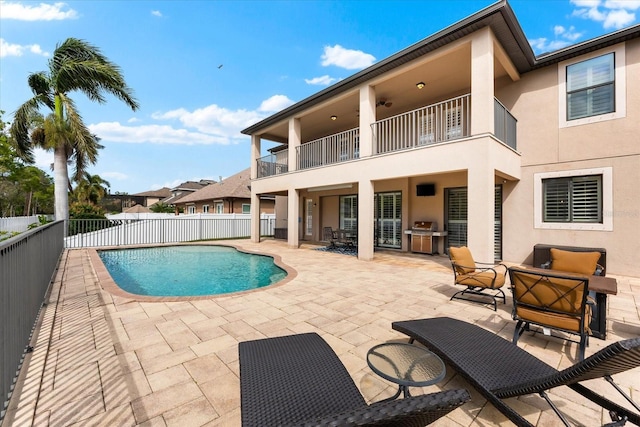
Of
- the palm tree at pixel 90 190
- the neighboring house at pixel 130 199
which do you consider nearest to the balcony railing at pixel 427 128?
the palm tree at pixel 90 190

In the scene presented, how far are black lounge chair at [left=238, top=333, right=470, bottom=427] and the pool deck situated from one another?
17.5 inches

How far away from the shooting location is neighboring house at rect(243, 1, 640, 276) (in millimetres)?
6699

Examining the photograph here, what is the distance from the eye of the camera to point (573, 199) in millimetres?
7590

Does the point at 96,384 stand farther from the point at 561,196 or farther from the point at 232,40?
the point at 232,40

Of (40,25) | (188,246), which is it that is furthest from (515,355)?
(40,25)

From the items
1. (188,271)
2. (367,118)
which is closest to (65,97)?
(188,271)

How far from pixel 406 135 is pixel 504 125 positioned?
3.32 meters

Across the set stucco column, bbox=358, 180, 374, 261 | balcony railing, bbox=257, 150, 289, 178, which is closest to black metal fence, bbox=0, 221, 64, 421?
stucco column, bbox=358, 180, 374, 261

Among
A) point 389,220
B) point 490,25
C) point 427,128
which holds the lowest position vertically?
point 389,220

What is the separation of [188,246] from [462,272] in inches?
511

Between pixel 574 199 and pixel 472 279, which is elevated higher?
pixel 574 199

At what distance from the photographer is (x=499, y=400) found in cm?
189

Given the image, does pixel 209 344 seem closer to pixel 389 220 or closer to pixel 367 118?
pixel 367 118

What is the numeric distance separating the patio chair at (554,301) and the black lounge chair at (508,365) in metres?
0.81
